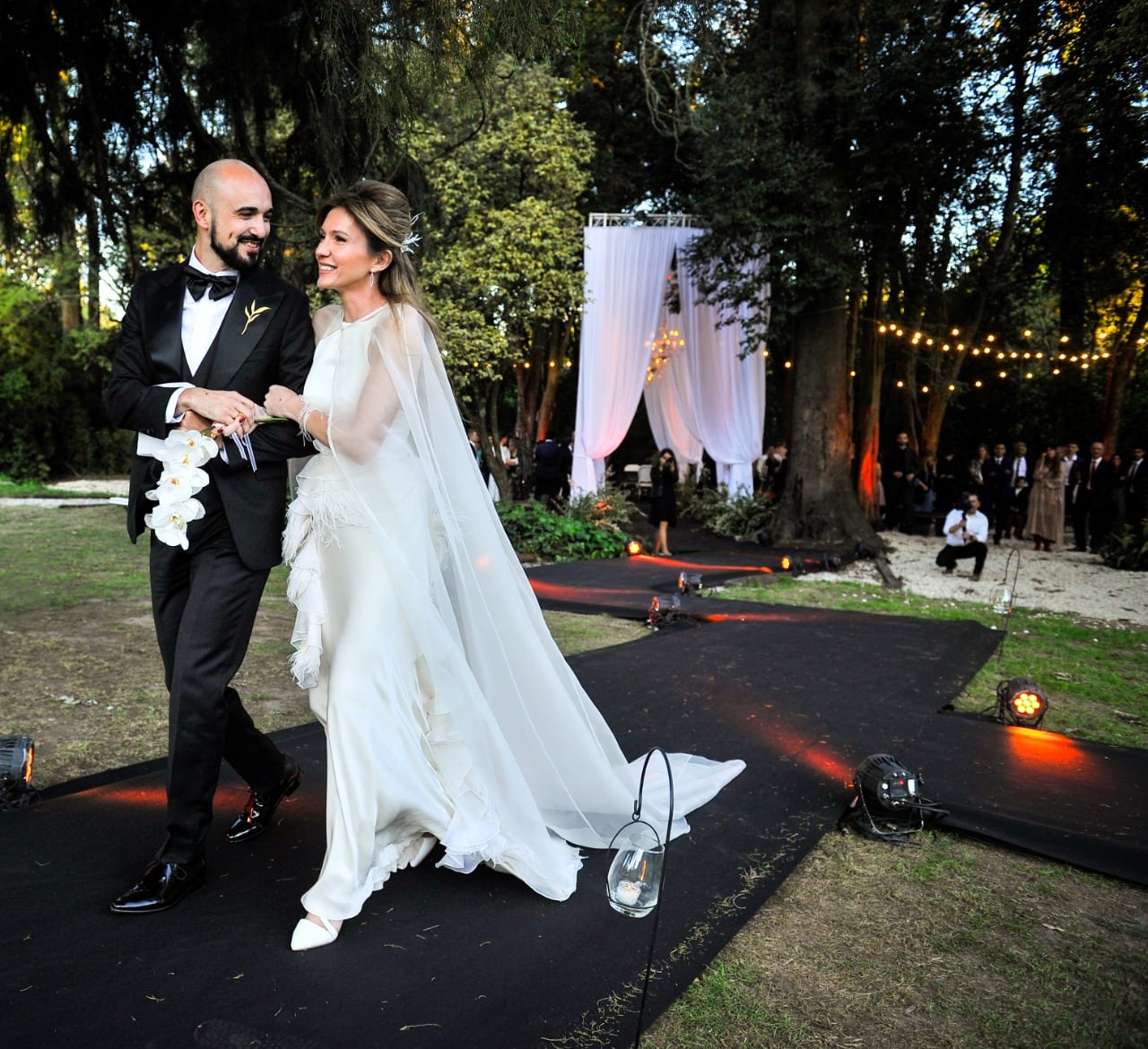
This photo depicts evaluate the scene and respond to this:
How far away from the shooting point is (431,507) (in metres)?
2.71

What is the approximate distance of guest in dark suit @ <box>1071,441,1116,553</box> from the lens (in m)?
13.5

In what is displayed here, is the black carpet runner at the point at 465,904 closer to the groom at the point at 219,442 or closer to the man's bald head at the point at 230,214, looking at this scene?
the groom at the point at 219,442

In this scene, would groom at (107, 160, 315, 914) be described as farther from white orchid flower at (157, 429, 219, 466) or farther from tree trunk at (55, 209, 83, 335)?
tree trunk at (55, 209, 83, 335)

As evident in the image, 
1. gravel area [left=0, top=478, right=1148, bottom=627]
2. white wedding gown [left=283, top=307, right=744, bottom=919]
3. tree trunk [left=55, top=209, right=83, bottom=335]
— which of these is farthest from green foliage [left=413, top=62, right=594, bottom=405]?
white wedding gown [left=283, top=307, right=744, bottom=919]

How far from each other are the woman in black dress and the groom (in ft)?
29.5

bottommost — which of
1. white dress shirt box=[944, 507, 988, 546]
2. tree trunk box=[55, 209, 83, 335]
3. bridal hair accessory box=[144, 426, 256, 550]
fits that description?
white dress shirt box=[944, 507, 988, 546]

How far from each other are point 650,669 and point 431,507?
3.05m

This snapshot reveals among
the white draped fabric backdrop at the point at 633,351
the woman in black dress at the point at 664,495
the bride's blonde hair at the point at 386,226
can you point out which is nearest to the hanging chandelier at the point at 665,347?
the white draped fabric backdrop at the point at 633,351

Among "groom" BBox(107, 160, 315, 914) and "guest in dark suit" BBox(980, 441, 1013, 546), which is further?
"guest in dark suit" BBox(980, 441, 1013, 546)

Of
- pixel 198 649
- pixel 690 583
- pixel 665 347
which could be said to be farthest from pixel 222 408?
pixel 665 347

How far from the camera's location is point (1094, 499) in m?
13.7

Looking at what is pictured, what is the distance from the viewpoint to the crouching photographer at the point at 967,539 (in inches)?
427

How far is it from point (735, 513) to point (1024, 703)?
31.7 feet

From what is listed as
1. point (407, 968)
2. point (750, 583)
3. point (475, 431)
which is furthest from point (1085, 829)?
point (475, 431)
